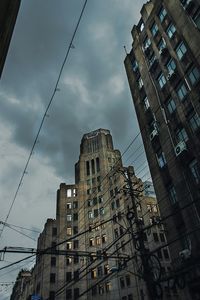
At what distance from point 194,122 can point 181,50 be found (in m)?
7.87

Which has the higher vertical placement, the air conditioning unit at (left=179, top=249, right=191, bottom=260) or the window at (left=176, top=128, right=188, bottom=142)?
the window at (left=176, top=128, right=188, bottom=142)

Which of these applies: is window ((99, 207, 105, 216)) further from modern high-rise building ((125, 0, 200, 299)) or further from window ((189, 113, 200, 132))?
window ((189, 113, 200, 132))

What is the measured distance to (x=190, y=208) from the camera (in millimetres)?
20875

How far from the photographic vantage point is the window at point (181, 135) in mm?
23259

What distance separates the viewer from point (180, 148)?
2214 cm

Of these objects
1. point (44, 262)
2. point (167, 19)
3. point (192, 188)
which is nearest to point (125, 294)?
point (44, 262)

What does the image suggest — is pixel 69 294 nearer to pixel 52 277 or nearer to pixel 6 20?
pixel 52 277

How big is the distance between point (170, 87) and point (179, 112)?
3.30 metres

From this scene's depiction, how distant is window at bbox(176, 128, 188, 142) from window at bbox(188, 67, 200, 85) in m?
4.21

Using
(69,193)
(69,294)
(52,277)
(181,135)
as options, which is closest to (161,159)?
(181,135)

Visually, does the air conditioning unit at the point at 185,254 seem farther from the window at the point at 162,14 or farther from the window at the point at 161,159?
the window at the point at 162,14

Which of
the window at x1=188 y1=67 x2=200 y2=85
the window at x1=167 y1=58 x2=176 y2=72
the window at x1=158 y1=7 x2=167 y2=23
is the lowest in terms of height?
the window at x1=188 y1=67 x2=200 y2=85

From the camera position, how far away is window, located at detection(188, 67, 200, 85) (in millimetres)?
22719

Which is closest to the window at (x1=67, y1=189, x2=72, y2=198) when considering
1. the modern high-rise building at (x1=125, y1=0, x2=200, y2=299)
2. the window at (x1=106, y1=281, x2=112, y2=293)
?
the window at (x1=106, y1=281, x2=112, y2=293)
